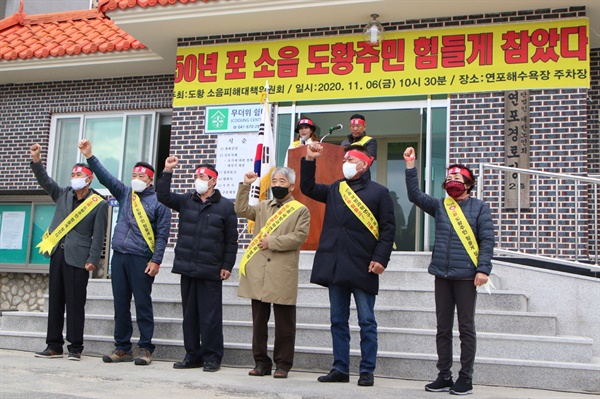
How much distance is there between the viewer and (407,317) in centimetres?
657

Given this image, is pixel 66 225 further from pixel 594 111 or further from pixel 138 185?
pixel 594 111

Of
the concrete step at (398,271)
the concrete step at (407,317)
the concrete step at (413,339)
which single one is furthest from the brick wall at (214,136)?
the concrete step at (413,339)

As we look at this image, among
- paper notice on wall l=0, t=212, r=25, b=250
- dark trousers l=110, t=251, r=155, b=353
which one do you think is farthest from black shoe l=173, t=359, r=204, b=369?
paper notice on wall l=0, t=212, r=25, b=250

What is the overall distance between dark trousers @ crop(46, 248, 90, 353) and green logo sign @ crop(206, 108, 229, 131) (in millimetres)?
3596

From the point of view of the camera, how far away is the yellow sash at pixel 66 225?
22.6 feet

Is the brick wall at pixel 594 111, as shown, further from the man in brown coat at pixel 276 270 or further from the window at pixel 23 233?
the window at pixel 23 233

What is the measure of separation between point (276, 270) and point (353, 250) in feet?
2.35

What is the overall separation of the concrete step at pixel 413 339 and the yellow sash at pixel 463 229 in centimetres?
94

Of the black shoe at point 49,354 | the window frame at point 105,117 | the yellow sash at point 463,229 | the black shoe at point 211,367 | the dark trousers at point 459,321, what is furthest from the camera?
the window frame at point 105,117

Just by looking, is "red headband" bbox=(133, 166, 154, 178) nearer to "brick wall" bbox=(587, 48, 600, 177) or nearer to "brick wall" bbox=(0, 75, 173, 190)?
"brick wall" bbox=(0, 75, 173, 190)

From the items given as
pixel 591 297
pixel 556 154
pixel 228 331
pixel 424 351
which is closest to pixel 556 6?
pixel 556 154

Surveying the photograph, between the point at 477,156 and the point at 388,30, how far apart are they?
6.73 feet

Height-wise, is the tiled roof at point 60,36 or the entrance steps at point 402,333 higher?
the tiled roof at point 60,36

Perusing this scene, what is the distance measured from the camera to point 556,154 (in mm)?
8562
